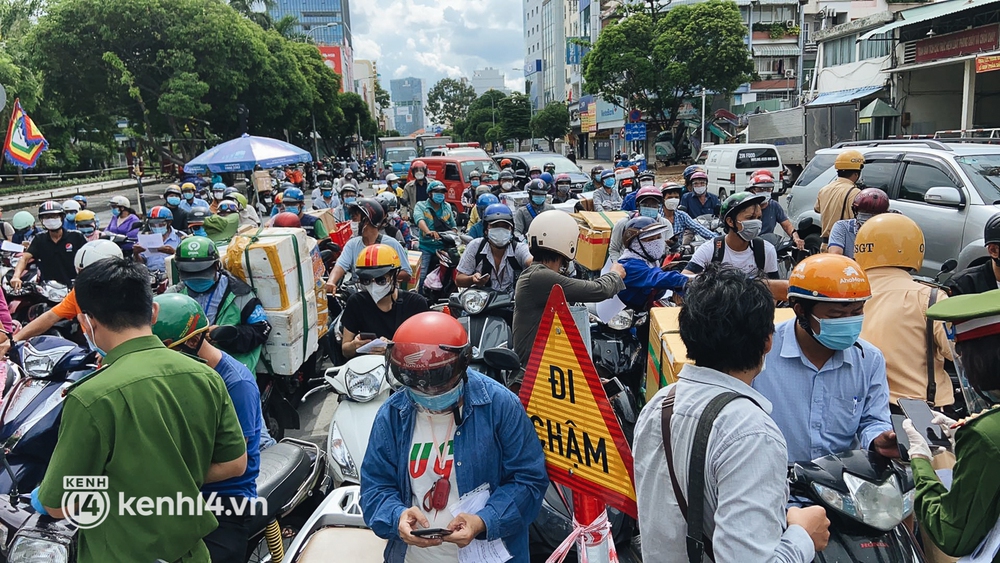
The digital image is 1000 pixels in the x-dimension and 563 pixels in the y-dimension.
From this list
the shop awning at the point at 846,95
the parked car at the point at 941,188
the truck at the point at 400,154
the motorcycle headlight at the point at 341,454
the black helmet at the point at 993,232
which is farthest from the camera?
the truck at the point at 400,154

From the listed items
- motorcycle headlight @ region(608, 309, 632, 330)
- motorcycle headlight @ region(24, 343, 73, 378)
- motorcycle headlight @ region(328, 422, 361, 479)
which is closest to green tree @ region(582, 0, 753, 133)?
motorcycle headlight @ region(608, 309, 632, 330)

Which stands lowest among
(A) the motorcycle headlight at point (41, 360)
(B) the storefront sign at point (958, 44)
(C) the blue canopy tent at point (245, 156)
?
(A) the motorcycle headlight at point (41, 360)

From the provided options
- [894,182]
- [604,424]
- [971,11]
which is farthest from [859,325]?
[971,11]

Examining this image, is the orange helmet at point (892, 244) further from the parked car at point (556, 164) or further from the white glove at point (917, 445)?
the parked car at point (556, 164)

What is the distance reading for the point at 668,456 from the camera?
175cm

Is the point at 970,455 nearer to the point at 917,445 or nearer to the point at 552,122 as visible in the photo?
the point at 917,445

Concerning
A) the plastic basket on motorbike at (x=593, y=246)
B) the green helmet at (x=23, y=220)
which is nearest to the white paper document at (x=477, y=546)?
the plastic basket on motorbike at (x=593, y=246)

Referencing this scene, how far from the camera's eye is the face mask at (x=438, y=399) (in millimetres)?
2297

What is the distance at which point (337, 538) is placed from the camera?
2.98 m

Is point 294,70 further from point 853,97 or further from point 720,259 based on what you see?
point 720,259

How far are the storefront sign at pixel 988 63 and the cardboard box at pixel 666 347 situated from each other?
66.5 feet

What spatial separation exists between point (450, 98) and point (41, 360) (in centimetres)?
10981

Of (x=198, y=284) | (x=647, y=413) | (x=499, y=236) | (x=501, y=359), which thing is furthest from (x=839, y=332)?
(x=198, y=284)

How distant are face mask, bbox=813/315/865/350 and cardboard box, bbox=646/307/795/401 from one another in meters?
0.28
